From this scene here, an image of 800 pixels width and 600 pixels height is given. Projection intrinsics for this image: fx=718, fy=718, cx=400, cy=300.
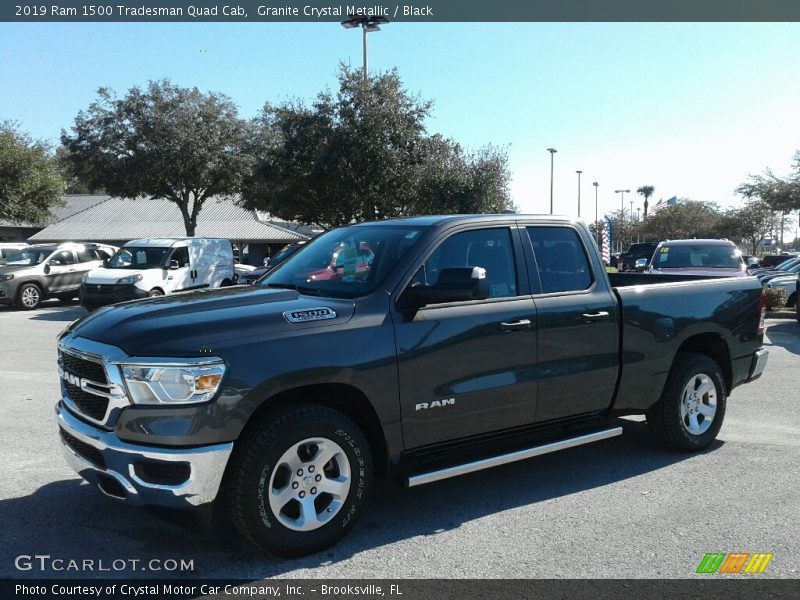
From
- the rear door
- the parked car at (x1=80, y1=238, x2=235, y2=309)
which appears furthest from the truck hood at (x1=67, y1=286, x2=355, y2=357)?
the parked car at (x1=80, y1=238, x2=235, y2=309)

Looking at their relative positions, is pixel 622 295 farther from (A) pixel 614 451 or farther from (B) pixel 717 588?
(B) pixel 717 588

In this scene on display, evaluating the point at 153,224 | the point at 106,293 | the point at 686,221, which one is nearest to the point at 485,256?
the point at 106,293

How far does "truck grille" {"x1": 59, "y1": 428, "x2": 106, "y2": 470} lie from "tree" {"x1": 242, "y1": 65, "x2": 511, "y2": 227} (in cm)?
1805

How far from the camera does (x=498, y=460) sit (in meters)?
4.59

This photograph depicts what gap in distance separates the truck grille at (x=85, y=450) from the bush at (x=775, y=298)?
54.5ft

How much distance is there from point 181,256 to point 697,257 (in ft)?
37.8

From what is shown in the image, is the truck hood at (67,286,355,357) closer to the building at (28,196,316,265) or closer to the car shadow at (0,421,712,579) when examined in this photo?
the car shadow at (0,421,712,579)

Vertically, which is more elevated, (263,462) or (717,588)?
(263,462)

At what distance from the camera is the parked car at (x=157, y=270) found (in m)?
16.0

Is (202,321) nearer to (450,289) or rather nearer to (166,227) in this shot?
(450,289)

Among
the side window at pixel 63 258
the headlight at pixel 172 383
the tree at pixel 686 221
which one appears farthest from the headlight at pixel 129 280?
the tree at pixel 686 221

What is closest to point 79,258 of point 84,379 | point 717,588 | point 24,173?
point 24,173

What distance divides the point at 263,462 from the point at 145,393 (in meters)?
0.70

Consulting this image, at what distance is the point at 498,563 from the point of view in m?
3.91
